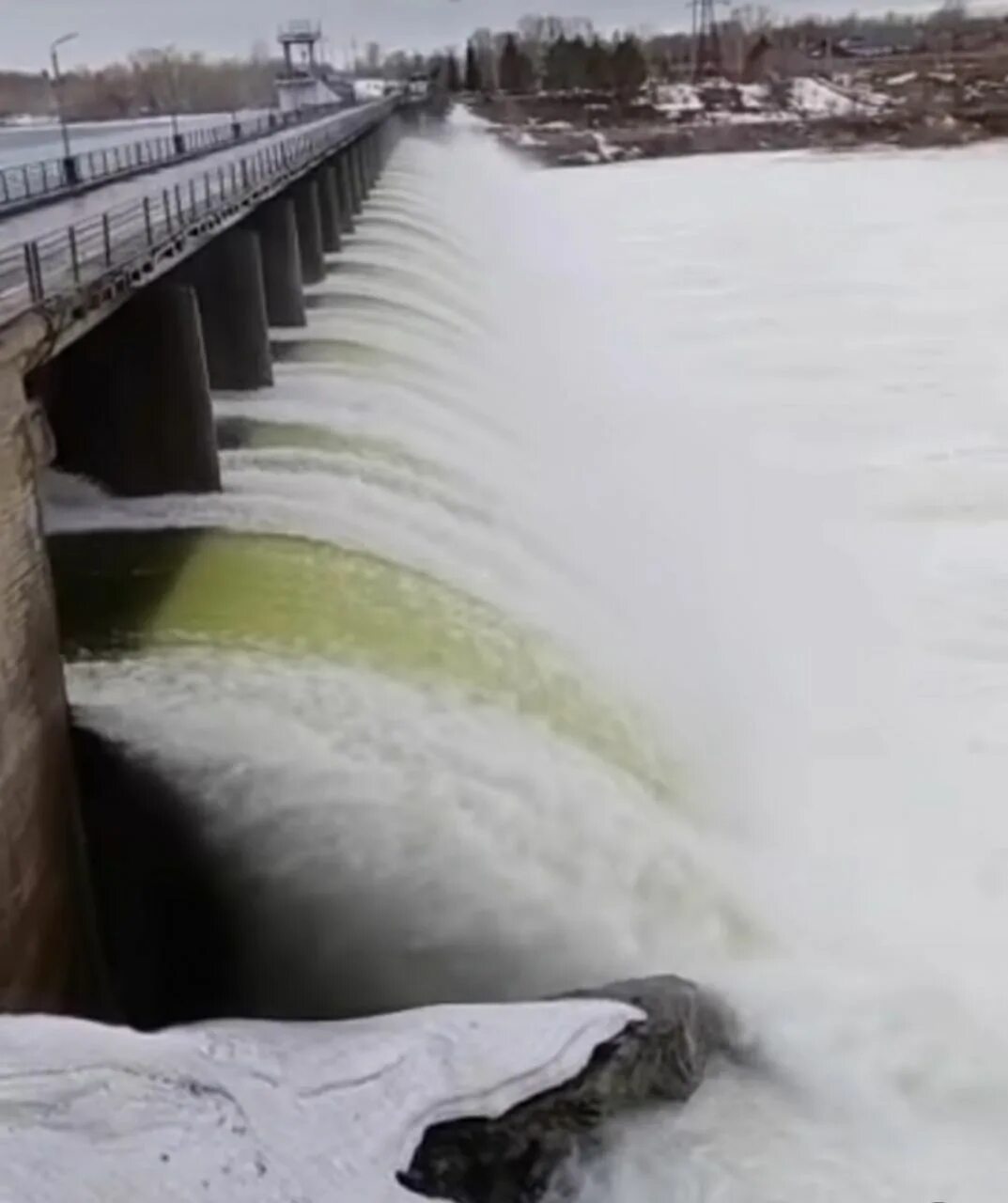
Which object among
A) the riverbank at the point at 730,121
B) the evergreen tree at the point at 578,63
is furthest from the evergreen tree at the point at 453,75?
the riverbank at the point at 730,121

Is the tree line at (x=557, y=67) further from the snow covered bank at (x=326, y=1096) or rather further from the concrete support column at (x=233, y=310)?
the snow covered bank at (x=326, y=1096)

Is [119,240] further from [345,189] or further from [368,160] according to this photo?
[368,160]

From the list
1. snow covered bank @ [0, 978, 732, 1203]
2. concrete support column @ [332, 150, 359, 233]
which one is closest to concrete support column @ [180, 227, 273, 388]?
snow covered bank @ [0, 978, 732, 1203]

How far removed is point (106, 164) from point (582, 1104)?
2059cm

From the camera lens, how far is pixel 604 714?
34.1 feet

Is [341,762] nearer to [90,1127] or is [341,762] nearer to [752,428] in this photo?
[90,1127]

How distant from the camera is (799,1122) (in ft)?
25.8

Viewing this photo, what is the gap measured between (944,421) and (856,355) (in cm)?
561

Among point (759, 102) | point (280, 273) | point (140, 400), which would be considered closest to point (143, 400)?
point (140, 400)

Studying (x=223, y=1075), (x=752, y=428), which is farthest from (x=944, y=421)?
(x=223, y=1075)

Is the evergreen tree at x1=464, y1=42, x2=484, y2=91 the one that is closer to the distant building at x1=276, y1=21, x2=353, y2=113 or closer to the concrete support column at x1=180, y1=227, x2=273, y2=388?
the distant building at x1=276, y1=21, x2=353, y2=113

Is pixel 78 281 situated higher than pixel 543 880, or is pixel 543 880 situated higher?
pixel 78 281

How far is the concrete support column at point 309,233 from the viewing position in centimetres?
2423

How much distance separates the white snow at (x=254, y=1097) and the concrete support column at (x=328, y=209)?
21.1 m
